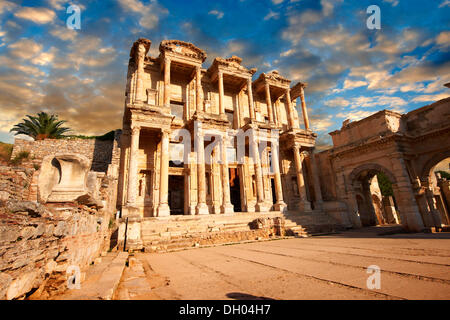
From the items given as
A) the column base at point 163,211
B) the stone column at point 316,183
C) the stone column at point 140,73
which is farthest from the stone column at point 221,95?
the stone column at point 316,183

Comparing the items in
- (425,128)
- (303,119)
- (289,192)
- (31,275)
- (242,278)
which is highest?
(303,119)

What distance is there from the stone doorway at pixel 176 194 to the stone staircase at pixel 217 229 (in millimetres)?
6598

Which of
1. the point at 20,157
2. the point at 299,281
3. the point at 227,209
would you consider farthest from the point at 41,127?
the point at 299,281

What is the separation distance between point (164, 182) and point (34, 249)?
1184 centimetres

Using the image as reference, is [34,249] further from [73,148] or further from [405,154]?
[73,148]

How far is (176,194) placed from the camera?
2052 centimetres

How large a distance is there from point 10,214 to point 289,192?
20527 mm

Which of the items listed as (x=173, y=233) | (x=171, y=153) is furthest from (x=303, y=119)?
(x=173, y=233)

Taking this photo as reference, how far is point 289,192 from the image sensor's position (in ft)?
69.4

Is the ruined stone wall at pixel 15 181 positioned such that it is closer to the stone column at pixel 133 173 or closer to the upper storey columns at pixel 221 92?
the stone column at pixel 133 173

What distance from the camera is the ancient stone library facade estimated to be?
536 inches
